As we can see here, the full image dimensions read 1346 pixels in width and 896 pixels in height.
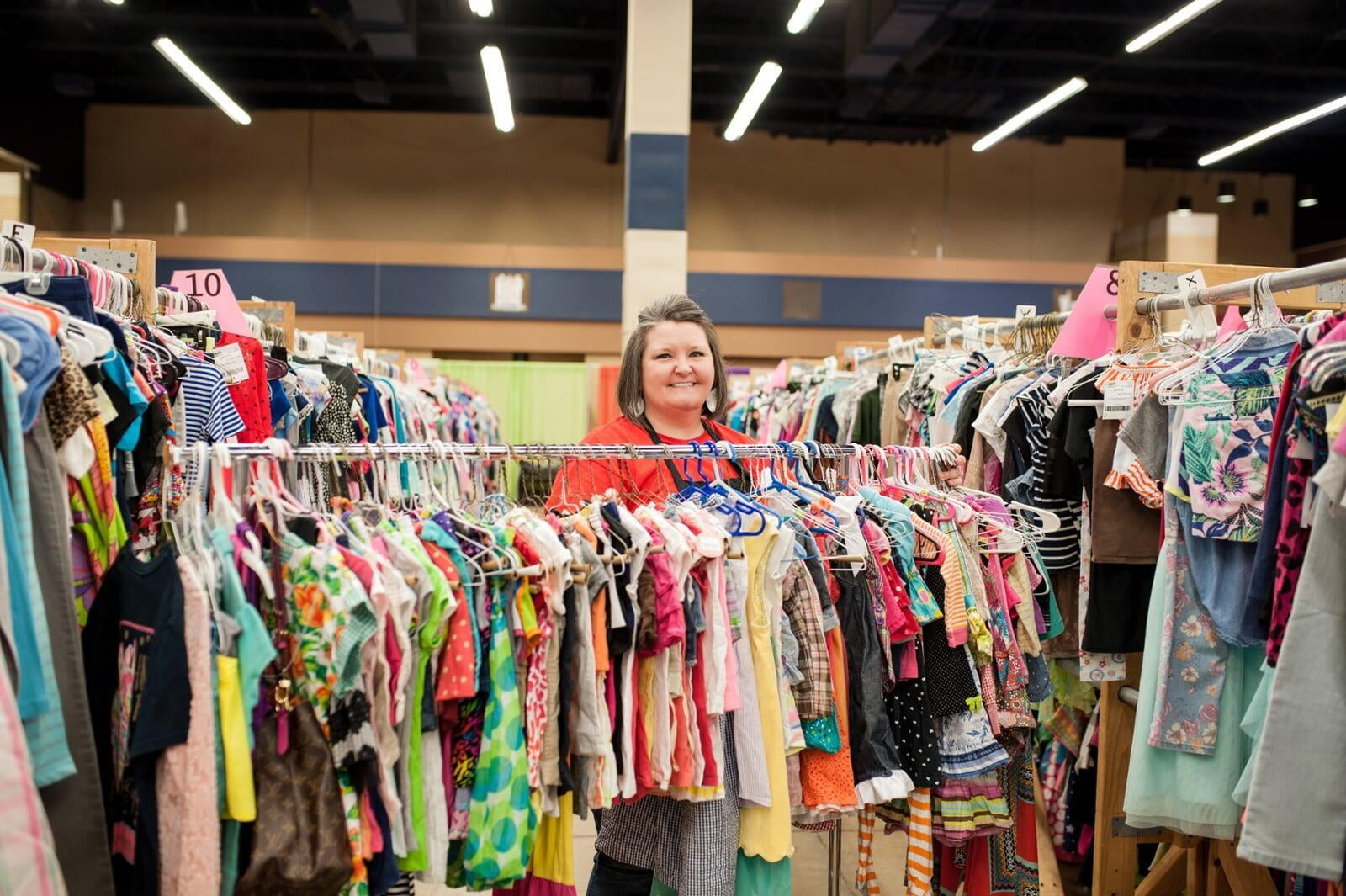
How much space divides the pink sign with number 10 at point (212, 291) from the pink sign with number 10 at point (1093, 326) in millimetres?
2676

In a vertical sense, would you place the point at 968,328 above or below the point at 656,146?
below

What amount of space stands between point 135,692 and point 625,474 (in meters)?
1.25

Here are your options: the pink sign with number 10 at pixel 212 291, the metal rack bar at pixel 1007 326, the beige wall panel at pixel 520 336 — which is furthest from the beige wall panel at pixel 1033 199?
the pink sign with number 10 at pixel 212 291

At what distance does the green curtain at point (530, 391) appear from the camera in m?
11.3

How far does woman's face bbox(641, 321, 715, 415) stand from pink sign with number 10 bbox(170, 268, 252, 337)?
1490 mm

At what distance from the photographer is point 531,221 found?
13.6 metres

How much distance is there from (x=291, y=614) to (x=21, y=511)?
0.43 m

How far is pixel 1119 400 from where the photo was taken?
2.64 metres

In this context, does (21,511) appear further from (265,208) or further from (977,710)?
(265,208)

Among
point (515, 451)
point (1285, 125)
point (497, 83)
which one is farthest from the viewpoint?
point (1285, 125)

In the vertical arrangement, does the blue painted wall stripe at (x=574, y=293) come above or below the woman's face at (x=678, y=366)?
above

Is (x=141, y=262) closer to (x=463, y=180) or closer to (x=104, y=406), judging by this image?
(x=104, y=406)

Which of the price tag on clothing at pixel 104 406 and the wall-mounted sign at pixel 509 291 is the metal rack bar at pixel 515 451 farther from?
the wall-mounted sign at pixel 509 291

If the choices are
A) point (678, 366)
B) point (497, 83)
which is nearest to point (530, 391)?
point (497, 83)
